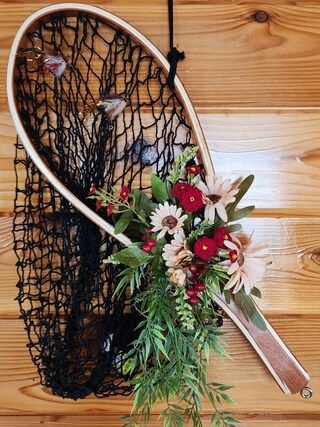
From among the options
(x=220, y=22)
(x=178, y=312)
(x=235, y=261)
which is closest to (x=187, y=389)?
(x=178, y=312)

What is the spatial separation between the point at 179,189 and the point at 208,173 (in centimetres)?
13

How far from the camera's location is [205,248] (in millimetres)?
807

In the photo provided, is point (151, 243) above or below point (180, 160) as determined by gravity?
below

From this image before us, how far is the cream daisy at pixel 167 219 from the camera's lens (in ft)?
2.75

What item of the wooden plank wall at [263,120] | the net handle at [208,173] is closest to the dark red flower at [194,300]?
the net handle at [208,173]

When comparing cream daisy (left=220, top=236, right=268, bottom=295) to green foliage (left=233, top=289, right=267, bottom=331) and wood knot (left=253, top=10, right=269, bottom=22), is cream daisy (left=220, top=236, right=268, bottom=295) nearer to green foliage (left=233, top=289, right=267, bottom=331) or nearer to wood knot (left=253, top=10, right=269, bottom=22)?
green foliage (left=233, top=289, right=267, bottom=331)

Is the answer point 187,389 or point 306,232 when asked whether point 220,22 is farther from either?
point 187,389

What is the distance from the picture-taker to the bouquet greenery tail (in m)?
0.83

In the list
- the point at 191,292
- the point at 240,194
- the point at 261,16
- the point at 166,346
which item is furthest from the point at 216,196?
the point at 261,16

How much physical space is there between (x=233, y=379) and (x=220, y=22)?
2.24 ft

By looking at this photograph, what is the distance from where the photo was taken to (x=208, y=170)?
0.95 m

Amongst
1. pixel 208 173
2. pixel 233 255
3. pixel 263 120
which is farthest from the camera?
pixel 263 120

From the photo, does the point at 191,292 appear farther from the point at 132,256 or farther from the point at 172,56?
the point at 172,56

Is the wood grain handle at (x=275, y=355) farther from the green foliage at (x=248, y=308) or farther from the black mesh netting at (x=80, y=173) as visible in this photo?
the black mesh netting at (x=80, y=173)
